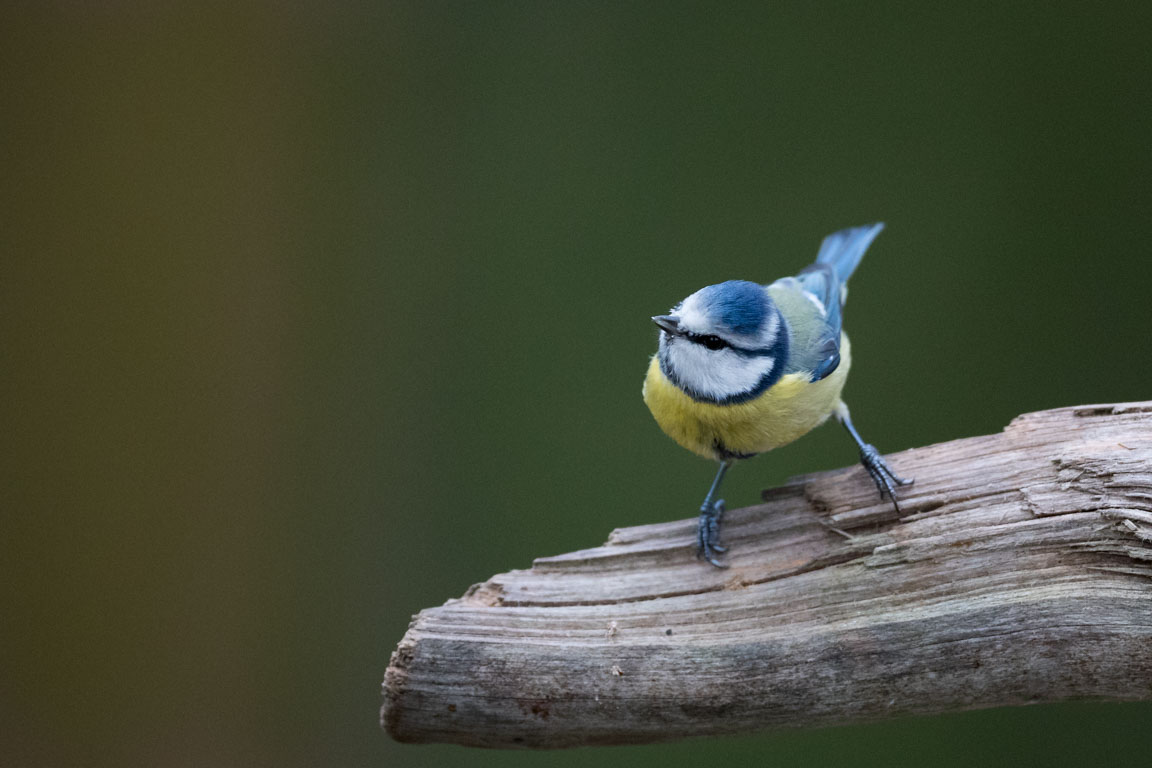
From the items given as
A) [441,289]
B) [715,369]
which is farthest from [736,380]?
[441,289]

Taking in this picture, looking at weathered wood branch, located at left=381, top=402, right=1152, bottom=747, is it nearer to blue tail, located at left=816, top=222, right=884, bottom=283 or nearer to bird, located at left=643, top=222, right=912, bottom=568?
bird, located at left=643, top=222, right=912, bottom=568

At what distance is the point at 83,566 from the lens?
2.78 m

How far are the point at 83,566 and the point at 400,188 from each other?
1.48 metres

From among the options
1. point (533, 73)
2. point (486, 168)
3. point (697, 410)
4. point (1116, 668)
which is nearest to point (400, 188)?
point (486, 168)

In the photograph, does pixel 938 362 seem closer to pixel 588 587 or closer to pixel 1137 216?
pixel 1137 216

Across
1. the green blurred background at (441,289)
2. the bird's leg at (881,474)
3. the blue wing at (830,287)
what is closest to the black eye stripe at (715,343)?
the blue wing at (830,287)

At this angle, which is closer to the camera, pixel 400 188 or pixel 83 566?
pixel 83 566

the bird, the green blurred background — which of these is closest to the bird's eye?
the bird

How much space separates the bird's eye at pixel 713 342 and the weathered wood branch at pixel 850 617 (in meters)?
0.36

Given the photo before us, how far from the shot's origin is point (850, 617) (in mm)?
1596

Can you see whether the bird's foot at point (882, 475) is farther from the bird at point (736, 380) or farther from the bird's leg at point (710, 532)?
the bird's leg at point (710, 532)

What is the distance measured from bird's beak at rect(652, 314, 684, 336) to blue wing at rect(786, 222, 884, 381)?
10.9 inches

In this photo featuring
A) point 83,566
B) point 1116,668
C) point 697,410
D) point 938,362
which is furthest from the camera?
point 938,362

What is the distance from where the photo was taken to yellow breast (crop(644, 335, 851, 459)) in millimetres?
1713
